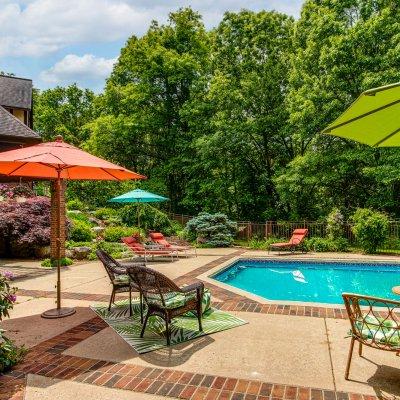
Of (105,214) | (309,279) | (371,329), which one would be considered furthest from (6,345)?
(105,214)

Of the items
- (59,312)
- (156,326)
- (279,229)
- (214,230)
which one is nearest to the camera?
(156,326)

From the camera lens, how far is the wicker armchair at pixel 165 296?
4.37 metres

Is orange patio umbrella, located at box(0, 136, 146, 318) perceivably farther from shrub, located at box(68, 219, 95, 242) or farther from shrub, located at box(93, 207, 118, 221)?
shrub, located at box(93, 207, 118, 221)

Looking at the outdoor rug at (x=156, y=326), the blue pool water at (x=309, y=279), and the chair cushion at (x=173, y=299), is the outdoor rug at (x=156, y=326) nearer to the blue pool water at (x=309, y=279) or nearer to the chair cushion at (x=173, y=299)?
the chair cushion at (x=173, y=299)

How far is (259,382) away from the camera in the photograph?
3.38 metres

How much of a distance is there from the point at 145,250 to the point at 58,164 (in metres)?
6.49

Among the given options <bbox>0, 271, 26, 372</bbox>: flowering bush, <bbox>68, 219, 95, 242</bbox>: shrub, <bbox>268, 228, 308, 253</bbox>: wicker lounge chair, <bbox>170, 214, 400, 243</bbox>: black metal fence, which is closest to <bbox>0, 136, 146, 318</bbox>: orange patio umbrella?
<bbox>0, 271, 26, 372</bbox>: flowering bush

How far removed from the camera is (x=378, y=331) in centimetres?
349

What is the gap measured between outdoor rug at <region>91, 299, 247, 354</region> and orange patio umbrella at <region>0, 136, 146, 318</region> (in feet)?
2.87

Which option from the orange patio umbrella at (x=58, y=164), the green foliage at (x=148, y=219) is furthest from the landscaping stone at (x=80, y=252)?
the green foliage at (x=148, y=219)

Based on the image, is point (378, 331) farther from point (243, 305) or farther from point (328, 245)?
point (328, 245)

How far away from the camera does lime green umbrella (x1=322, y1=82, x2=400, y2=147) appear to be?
2815 millimetres

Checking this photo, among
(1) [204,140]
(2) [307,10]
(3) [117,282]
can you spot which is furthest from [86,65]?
(3) [117,282]

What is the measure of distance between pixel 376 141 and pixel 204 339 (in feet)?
10.6
